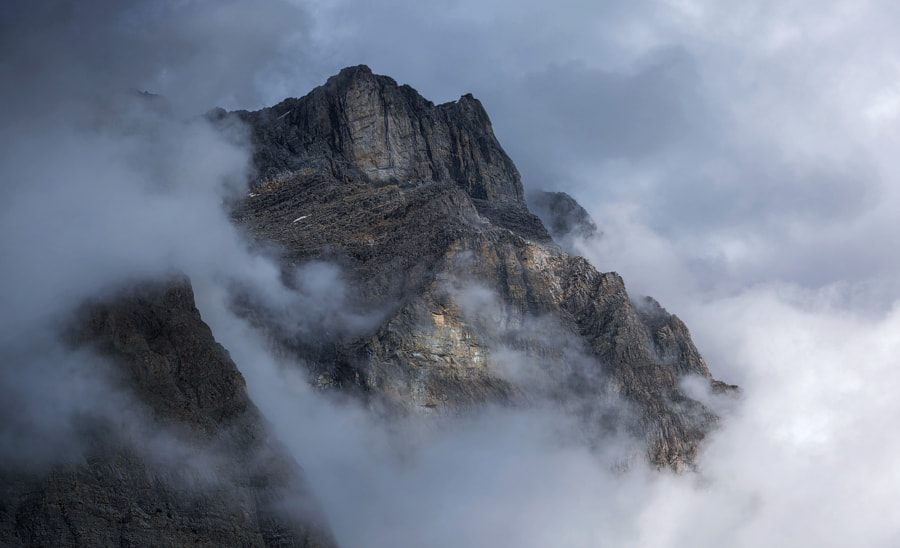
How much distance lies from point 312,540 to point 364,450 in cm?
5199

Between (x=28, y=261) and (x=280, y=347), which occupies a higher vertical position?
(x=280, y=347)

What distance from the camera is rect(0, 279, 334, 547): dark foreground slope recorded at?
108m

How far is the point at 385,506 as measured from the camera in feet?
581

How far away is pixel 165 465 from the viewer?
118m

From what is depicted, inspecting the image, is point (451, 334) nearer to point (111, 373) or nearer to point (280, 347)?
point (280, 347)

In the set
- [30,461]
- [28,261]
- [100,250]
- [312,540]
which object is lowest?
[30,461]

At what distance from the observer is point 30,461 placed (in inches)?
4257

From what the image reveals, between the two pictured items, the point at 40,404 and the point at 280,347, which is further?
the point at 280,347

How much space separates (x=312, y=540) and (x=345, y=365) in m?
64.5

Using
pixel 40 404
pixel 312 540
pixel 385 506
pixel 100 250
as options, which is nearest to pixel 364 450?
pixel 385 506

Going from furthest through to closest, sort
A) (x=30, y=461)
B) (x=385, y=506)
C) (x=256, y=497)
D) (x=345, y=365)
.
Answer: (x=345, y=365) < (x=385, y=506) < (x=256, y=497) < (x=30, y=461)

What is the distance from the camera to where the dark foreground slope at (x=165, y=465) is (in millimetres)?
108062

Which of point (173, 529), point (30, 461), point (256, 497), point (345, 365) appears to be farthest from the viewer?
point (345, 365)

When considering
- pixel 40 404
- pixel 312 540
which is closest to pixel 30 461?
pixel 40 404
